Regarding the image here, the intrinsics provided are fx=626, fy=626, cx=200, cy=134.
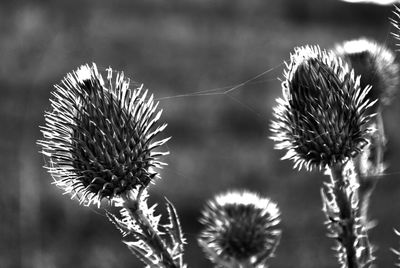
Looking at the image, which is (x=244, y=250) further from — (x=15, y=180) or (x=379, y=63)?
(x=15, y=180)

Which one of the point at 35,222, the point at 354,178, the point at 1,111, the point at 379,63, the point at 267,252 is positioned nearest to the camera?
the point at 267,252

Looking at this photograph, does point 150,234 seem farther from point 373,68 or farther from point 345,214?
point 373,68

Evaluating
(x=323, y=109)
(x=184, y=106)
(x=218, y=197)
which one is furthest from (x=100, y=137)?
(x=184, y=106)

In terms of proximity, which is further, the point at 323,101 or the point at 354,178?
the point at 354,178

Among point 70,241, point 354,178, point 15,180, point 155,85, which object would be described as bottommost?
point 354,178

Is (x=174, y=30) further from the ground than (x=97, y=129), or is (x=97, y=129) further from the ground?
(x=174, y=30)

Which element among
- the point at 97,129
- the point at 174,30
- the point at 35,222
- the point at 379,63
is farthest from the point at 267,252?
the point at 174,30
